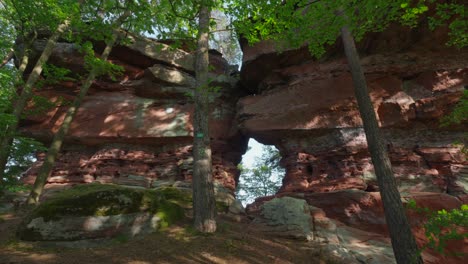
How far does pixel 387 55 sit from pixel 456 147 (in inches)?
216

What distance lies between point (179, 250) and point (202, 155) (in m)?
2.87

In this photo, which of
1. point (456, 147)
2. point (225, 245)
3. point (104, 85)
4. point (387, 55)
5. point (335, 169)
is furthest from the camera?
point (104, 85)

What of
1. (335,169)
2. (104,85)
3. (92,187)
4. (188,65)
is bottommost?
(92,187)

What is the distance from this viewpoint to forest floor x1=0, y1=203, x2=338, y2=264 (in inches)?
217

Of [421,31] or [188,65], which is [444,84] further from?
[188,65]

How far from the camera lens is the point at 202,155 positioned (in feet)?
27.1

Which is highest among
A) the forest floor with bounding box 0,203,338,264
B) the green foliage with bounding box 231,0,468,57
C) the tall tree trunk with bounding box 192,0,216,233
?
the green foliage with bounding box 231,0,468,57

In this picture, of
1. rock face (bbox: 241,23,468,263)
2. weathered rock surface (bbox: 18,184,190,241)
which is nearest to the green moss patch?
weathered rock surface (bbox: 18,184,190,241)

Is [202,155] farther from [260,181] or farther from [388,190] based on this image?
[260,181]

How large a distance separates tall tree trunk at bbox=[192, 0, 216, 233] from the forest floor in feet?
1.52

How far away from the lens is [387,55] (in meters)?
14.2

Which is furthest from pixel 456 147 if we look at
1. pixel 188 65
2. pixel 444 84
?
pixel 188 65

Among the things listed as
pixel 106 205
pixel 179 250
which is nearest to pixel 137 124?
pixel 106 205

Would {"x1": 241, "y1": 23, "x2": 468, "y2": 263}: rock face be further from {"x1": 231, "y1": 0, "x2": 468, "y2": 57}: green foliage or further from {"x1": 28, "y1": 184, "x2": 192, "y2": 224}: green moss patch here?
{"x1": 231, "y1": 0, "x2": 468, "y2": 57}: green foliage
